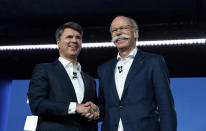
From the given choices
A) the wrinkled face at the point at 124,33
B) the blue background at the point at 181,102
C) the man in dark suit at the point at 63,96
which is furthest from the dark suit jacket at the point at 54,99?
the blue background at the point at 181,102

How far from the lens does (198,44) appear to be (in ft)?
16.7

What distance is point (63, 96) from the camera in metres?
1.84

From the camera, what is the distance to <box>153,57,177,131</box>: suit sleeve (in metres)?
1.64

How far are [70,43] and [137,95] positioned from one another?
703 millimetres

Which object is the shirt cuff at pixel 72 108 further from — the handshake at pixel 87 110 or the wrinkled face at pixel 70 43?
the wrinkled face at pixel 70 43

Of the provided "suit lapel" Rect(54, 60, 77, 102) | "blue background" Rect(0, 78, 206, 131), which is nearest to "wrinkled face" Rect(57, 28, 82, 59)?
"suit lapel" Rect(54, 60, 77, 102)

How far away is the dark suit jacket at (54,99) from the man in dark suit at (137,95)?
0.20 meters

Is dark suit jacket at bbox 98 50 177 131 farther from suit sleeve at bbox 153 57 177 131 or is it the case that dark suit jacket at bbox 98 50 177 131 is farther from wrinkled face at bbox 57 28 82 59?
wrinkled face at bbox 57 28 82 59

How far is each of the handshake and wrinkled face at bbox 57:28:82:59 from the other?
0.49 m

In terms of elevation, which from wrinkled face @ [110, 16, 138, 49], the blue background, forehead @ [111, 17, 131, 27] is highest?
forehead @ [111, 17, 131, 27]

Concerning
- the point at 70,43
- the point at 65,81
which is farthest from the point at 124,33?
the point at 65,81

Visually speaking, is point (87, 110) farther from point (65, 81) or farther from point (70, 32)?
point (70, 32)

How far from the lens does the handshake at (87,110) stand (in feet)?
5.68

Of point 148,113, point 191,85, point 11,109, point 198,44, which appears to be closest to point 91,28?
point 198,44
